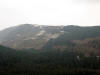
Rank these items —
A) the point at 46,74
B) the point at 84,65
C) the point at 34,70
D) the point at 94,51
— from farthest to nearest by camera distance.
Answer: the point at 94,51, the point at 84,65, the point at 34,70, the point at 46,74

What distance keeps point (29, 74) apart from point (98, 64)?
53.3 m

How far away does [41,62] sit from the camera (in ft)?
456

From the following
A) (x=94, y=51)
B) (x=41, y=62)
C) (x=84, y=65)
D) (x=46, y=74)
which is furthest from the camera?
(x=94, y=51)

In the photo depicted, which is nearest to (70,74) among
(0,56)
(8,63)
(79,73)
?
(79,73)

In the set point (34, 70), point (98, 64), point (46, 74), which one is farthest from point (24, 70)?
point (98, 64)

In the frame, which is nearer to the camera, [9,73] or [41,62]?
[9,73]

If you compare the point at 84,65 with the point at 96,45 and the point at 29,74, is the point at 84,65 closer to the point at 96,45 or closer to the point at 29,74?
the point at 29,74

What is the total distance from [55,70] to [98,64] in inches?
1479

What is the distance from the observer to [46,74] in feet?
328

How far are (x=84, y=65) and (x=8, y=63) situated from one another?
52682 mm

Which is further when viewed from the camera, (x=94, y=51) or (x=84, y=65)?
(x=94, y=51)

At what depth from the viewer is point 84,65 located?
127m

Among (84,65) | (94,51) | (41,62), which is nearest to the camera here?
(84,65)

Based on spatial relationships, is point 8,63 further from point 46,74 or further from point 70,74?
point 70,74
